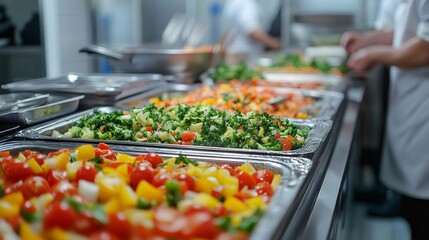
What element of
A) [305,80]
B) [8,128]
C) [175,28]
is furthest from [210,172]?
[175,28]

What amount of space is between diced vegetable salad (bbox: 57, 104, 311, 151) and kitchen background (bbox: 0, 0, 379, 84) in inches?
69.4

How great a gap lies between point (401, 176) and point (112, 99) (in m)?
1.44

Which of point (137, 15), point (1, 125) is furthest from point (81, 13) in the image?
point (1, 125)

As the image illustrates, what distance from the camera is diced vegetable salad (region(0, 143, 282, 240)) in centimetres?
83

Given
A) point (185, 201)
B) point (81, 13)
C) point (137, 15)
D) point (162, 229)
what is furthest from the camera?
point (137, 15)

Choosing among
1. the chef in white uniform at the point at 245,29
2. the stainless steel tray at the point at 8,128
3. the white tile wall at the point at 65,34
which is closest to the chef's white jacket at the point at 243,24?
the chef in white uniform at the point at 245,29

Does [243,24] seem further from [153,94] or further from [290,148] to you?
[290,148]

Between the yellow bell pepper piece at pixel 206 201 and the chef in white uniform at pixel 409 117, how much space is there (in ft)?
5.21

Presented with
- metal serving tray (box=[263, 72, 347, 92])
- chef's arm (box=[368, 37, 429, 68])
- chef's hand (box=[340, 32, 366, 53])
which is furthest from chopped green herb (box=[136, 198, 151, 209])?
chef's hand (box=[340, 32, 366, 53])

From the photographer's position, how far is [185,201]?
3.12 feet

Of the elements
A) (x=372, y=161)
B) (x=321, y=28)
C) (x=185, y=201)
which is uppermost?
(x=321, y=28)

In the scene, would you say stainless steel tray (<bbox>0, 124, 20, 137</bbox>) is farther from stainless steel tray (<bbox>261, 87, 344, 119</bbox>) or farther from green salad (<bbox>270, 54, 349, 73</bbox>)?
green salad (<bbox>270, 54, 349, 73</bbox>)

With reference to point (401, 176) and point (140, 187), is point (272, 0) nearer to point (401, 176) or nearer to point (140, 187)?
point (401, 176)

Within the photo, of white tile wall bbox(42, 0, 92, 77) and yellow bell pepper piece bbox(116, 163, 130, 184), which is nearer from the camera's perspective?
yellow bell pepper piece bbox(116, 163, 130, 184)
